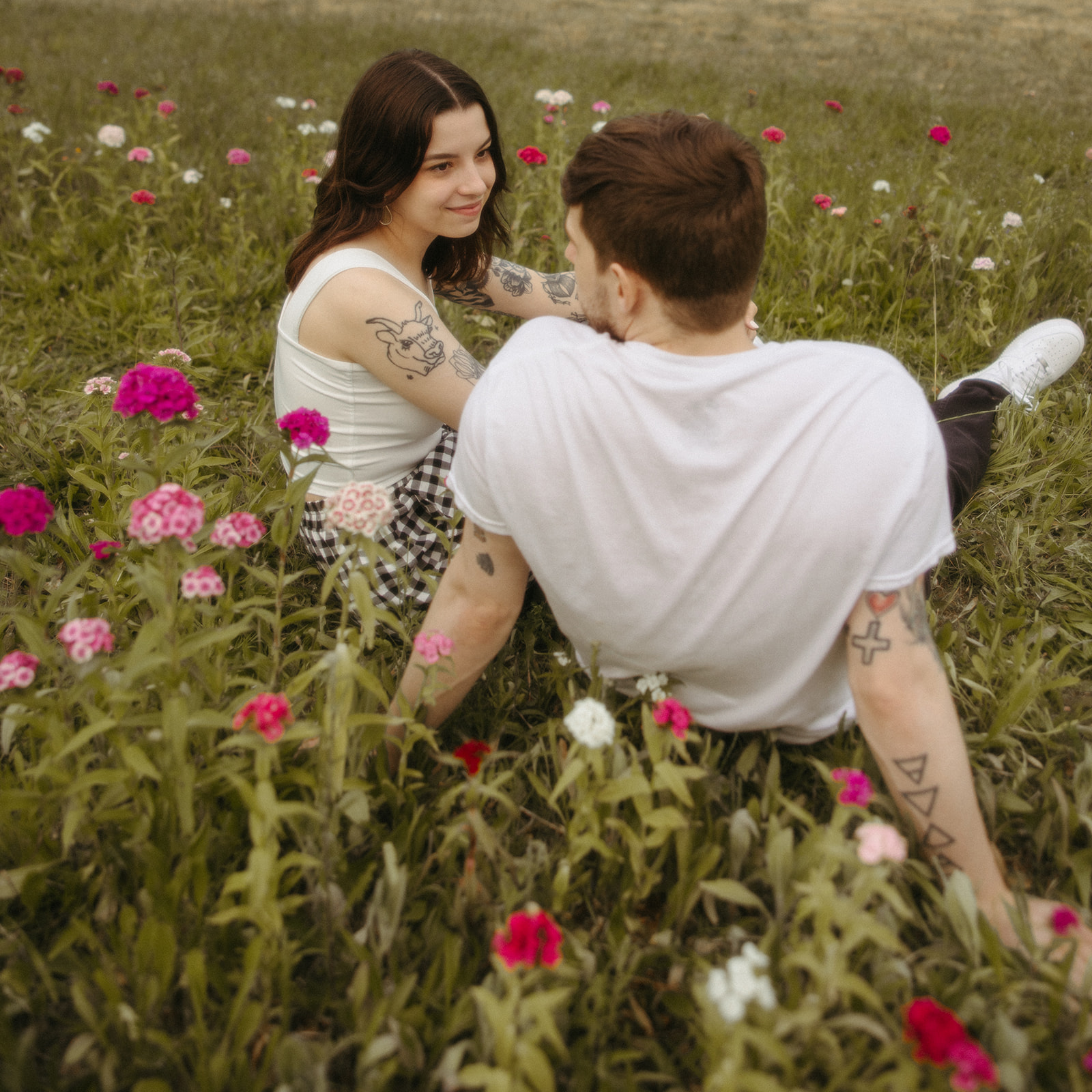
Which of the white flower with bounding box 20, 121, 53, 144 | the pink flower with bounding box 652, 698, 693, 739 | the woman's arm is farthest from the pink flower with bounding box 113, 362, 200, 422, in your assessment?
the white flower with bounding box 20, 121, 53, 144

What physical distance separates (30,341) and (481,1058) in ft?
12.7

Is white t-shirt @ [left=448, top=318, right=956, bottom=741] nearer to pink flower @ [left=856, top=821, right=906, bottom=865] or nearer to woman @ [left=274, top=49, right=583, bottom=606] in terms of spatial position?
pink flower @ [left=856, top=821, right=906, bottom=865]

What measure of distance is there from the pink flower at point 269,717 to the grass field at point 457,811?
0.05 m

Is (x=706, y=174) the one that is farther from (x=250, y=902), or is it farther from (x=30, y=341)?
(x=30, y=341)

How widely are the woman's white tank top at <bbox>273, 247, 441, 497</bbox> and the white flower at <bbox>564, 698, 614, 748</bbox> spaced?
3.95ft

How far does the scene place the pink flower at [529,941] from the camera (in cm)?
129

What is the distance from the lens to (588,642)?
76.1 inches

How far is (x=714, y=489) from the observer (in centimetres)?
155

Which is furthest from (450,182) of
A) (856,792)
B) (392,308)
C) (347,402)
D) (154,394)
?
(856,792)

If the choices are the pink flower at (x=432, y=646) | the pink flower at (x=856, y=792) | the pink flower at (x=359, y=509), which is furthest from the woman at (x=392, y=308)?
the pink flower at (x=856, y=792)

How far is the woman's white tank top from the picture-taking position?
7.77ft

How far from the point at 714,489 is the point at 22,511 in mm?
1232

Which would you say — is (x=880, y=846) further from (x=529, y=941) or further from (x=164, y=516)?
(x=164, y=516)

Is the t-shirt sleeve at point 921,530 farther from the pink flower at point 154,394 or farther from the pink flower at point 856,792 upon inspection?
the pink flower at point 154,394
